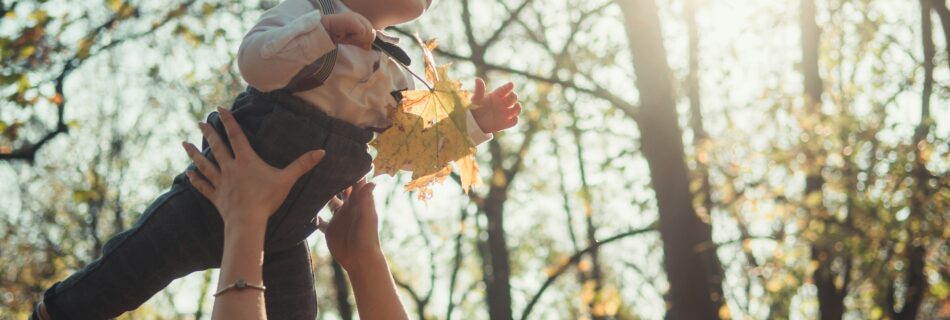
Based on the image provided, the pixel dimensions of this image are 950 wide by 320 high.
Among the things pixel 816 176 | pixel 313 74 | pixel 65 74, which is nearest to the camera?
pixel 313 74

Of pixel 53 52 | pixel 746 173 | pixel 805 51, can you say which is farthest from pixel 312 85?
pixel 805 51

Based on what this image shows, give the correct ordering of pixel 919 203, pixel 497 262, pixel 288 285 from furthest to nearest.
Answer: pixel 497 262, pixel 919 203, pixel 288 285

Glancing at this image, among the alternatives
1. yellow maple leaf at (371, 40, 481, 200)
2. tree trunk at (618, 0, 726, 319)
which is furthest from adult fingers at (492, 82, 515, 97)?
tree trunk at (618, 0, 726, 319)

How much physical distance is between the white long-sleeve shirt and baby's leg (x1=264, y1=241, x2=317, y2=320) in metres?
0.37

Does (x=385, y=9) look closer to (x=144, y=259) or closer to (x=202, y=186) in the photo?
(x=202, y=186)

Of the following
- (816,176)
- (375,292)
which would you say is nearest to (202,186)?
(375,292)

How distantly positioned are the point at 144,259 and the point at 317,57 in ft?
1.89

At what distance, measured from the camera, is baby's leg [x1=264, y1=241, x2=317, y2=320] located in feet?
7.43

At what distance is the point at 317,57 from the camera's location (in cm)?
187

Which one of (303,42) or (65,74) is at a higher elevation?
(65,74)

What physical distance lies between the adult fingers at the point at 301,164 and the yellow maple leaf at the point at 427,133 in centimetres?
14

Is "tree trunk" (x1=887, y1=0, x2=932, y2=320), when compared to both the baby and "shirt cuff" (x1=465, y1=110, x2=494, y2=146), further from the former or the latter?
the baby

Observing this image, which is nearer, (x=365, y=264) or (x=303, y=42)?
(x=303, y=42)

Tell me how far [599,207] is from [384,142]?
53.2 feet
